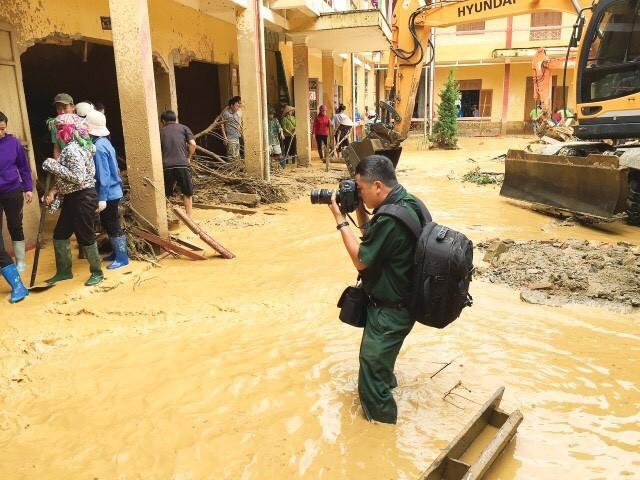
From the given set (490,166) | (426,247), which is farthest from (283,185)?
(426,247)

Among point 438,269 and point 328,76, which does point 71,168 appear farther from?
point 328,76

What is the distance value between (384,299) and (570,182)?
6067mm

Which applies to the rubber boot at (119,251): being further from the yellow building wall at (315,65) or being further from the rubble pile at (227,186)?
the yellow building wall at (315,65)

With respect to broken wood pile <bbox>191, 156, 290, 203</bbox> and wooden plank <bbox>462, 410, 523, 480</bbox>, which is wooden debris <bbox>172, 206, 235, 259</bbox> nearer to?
broken wood pile <bbox>191, 156, 290, 203</bbox>

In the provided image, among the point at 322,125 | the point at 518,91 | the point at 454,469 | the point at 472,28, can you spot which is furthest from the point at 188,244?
the point at 518,91

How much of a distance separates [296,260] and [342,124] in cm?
939

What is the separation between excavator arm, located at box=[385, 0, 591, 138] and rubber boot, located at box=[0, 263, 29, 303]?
7882mm

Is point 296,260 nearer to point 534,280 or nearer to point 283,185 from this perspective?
point 534,280

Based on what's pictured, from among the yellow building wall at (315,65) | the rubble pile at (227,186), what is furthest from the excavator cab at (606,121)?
the yellow building wall at (315,65)

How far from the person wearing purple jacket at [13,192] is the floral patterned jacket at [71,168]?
342 millimetres

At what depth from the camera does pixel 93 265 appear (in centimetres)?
489

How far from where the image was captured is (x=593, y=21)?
720 centimetres

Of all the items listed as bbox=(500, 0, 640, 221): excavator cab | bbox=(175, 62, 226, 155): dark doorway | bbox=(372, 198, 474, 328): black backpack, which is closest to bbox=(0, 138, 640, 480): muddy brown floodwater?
bbox=(372, 198, 474, 328): black backpack

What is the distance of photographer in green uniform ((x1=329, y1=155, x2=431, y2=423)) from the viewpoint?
2.73 meters
